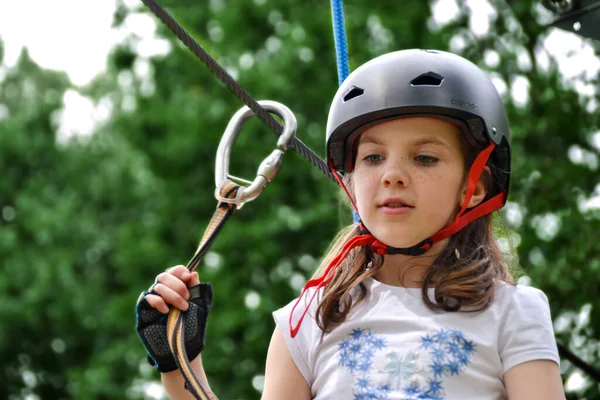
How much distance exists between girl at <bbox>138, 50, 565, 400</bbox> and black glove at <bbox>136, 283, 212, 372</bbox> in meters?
0.02

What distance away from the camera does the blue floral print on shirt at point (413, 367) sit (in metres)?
2.43

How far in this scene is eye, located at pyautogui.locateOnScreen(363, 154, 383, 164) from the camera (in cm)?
269

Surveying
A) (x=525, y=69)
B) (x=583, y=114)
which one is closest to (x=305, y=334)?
(x=583, y=114)

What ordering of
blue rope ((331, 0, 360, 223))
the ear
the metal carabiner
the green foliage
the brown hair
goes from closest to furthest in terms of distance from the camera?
the brown hair < the metal carabiner < the ear < blue rope ((331, 0, 360, 223)) < the green foliage

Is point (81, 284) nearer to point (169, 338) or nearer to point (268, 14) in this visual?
point (268, 14)

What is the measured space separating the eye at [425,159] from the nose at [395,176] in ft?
0.17

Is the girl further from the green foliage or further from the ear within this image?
the green foliage

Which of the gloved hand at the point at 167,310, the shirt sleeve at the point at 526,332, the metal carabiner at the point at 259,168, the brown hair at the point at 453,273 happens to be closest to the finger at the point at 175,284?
the gloved hand at the point at 167,310

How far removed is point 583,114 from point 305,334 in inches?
219

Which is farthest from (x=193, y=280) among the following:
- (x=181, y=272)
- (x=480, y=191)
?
(x=480, y=191)

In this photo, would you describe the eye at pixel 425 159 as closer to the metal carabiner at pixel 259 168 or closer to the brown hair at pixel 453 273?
the brown hair at pixel 453 273

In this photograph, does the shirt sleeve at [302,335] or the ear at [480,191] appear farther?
the ear at [480,191]

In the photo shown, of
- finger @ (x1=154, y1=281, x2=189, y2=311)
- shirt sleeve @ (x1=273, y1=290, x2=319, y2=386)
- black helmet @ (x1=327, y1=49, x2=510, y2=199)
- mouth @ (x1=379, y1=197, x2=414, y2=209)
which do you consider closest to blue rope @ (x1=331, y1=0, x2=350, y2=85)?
black helmet @ (x1=327, y1=49, x2=510, y2=199)

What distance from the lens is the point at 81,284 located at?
17391 mm
